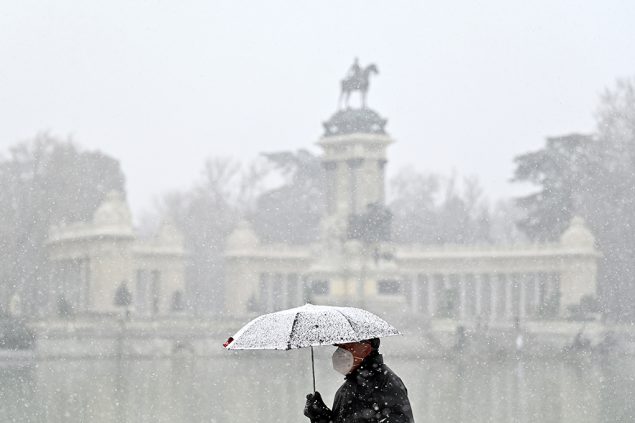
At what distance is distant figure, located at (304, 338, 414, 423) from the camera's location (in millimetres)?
6035

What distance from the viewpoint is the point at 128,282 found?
179 ft

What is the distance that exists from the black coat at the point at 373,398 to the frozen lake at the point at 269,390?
550 inches

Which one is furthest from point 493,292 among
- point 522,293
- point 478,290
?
point 522,293

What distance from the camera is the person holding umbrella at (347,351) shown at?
605 centimetres

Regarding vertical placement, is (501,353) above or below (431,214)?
below

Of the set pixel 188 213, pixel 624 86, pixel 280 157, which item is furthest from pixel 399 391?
pixel 280 157

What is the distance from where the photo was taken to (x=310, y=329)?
6.50m

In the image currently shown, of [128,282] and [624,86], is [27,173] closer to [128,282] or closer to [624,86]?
[128,282]

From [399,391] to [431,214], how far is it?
72946mm

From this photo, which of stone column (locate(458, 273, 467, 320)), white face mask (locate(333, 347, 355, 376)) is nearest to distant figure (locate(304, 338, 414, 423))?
white face mask (locate(333, 347, 355, 376))

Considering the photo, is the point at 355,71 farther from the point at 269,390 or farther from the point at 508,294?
the point at 269,390

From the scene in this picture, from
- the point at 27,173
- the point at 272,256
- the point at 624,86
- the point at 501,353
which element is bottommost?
the point at 501,353

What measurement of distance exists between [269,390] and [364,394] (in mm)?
21967

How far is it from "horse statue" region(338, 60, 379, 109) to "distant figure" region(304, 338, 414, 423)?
50.7 meters
